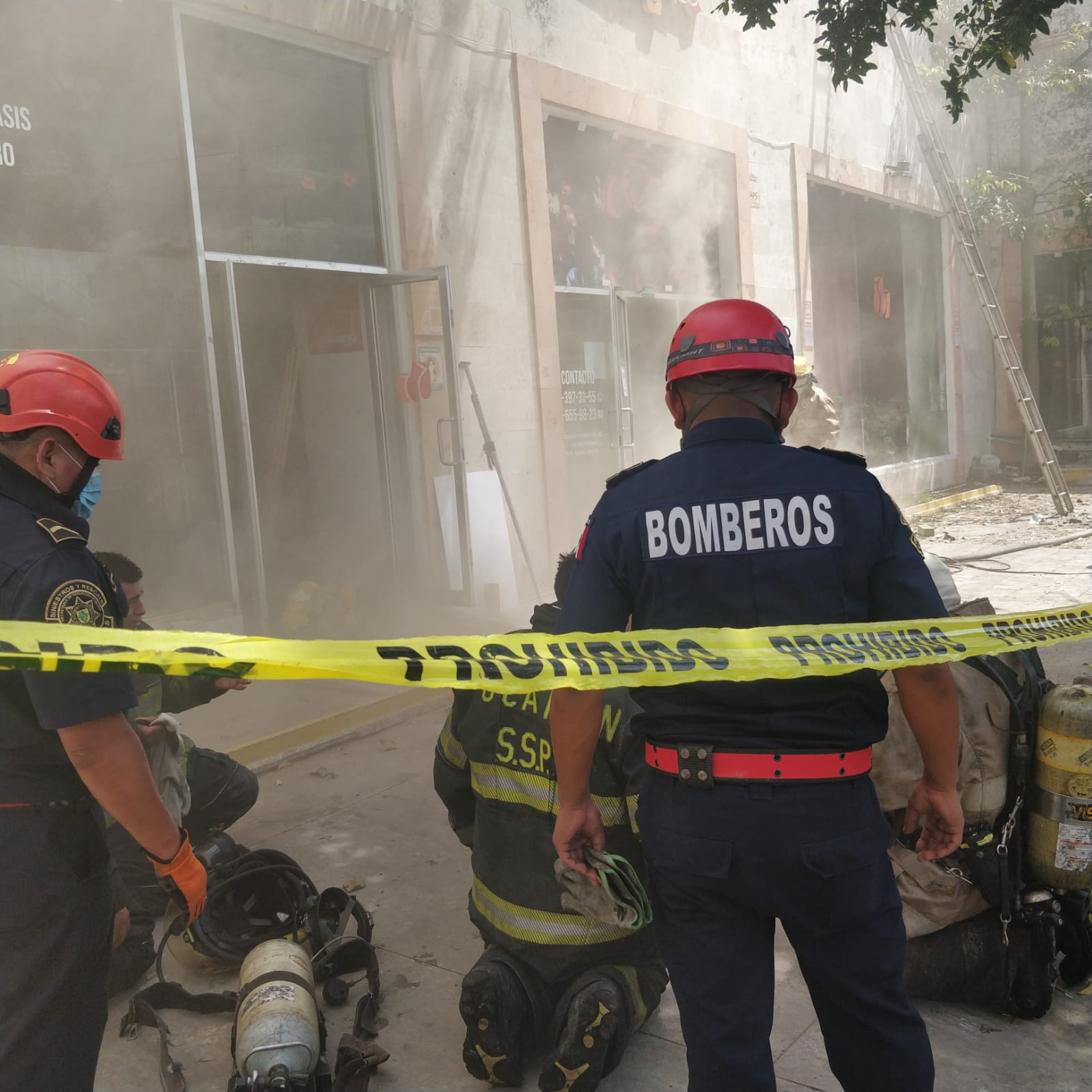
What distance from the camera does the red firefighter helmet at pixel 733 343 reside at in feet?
6.85

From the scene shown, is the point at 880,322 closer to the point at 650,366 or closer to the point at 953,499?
the point at 953,499

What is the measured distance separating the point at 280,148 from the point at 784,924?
6.78 meters

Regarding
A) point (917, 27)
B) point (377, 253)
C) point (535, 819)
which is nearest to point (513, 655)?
point (535, 819)

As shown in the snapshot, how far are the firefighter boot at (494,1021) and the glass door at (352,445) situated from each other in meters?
5.15

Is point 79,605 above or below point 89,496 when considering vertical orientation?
below

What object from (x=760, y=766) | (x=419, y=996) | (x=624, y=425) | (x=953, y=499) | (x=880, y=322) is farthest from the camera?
(x=880, y=322)

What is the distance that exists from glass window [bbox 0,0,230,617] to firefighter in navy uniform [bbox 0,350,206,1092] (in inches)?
167

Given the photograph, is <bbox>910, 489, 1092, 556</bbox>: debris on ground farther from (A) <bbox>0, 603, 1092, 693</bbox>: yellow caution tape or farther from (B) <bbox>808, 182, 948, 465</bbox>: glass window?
(A) <bbox>0, 603, 1092, 693</bbox>: yellow caution tape

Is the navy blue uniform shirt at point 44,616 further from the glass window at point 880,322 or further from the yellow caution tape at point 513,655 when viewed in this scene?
the glass window at point 880,322

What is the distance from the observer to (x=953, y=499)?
1512 cm

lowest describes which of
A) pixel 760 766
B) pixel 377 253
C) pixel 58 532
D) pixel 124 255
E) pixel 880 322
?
pixel 760 766

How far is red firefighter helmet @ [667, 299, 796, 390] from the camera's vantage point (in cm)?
209

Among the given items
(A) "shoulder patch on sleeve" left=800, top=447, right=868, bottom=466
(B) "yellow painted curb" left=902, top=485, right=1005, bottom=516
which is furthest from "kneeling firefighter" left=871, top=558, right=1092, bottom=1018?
(B) "yellow painted curb" left=902, top=485, right=1005, bottom=516

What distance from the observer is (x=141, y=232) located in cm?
641
